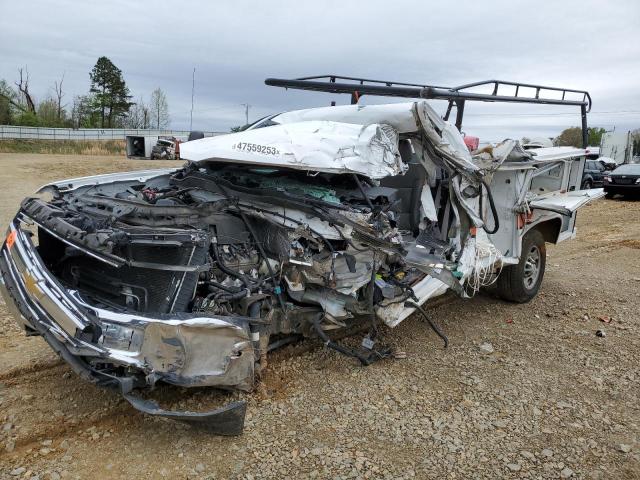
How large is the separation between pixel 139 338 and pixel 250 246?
1.04 meters

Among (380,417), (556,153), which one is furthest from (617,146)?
(380,417)

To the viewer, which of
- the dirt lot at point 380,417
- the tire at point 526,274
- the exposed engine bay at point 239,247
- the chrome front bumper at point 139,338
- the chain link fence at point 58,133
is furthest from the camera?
the chain link fence at point 58,133

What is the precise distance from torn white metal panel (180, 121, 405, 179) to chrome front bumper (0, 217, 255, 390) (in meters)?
1.20

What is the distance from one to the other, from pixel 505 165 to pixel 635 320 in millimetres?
2249

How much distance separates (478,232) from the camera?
492 centimetres

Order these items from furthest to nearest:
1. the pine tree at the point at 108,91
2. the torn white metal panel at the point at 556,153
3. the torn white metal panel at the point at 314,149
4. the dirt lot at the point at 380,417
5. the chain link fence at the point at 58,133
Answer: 1. the pine tree at the point at 108,91
2. the chain link fence at the point at 58,133
3. the torn white metal panel at the point at 556,153
4. the torn white metal panel at the point at 314,149
5. the dirt lot at the point at 380,417

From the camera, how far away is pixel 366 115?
443cm

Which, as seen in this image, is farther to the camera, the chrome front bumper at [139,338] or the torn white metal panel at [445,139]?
the torn white metal panel at [445,139]

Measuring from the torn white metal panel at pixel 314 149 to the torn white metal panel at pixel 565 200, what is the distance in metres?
2.38

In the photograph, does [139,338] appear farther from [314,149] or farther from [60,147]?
[60,147]

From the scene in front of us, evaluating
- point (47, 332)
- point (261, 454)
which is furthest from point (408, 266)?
point (47, 332)

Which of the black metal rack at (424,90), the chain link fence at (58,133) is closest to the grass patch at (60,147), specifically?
the chain link fence at (58,133)

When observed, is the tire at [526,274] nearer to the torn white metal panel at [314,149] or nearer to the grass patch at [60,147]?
the torn white metal panel at [314,149]

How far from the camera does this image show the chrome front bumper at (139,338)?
9.09ft
